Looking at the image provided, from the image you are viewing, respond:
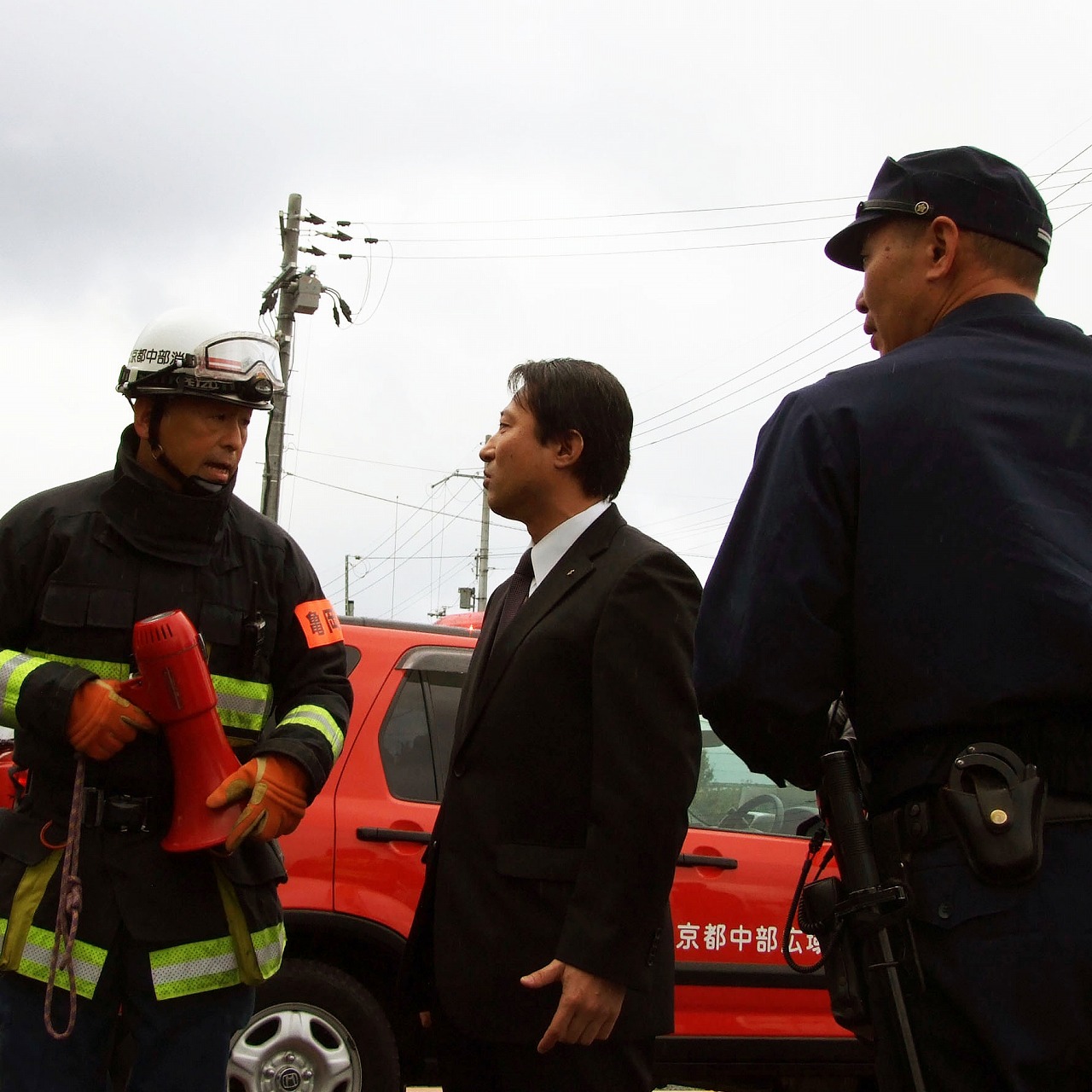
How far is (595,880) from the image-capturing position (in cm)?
229

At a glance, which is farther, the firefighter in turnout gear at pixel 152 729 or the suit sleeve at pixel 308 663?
the suit sleeve at pixel 308 663

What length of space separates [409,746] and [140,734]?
193cm

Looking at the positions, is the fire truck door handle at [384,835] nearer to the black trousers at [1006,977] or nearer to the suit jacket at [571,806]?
the suit jacket at [571,806]

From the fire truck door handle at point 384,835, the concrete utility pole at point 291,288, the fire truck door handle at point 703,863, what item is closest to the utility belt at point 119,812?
the fire truck door handle at point 384,835

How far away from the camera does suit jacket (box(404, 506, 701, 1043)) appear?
7.59 ft

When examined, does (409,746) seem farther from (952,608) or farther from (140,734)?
(952,608)

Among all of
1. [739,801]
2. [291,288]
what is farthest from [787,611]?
[291,288]

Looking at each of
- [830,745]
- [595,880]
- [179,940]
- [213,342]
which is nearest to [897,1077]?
[830,745]

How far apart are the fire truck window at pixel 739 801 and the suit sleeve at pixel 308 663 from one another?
1992 mm

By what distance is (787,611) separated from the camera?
1.77 meters

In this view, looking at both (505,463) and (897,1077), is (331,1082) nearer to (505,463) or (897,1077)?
(505,463)

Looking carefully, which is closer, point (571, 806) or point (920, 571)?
point (920, 571)

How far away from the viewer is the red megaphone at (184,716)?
244 cm

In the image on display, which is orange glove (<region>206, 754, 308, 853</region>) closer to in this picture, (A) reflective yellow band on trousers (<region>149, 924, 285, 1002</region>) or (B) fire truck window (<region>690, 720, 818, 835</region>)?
(A) reflective yellow band on trousers (<region>149, 924, 285, 1002</region>)
